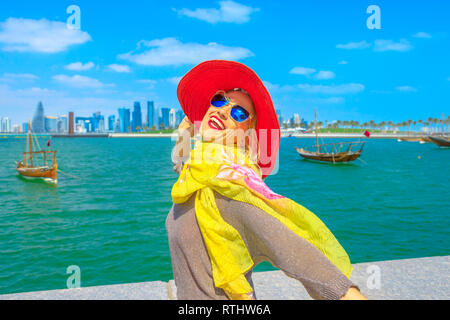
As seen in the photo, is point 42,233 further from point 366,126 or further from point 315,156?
point 366,126

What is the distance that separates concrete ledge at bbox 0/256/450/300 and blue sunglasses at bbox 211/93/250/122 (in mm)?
2288

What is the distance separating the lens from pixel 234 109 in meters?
1.68

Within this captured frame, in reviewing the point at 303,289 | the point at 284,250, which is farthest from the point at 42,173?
the point at 284,250

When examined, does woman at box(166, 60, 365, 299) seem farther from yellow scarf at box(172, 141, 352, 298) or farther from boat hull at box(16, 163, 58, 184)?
boat hull at box(16, 163, 58, 184)

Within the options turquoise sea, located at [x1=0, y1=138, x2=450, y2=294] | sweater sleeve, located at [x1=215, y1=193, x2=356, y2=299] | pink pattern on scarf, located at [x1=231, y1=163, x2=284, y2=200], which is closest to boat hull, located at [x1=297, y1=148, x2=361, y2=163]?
turquoise sea, located at [x1=0, y1=138, x2=450, y2=294]

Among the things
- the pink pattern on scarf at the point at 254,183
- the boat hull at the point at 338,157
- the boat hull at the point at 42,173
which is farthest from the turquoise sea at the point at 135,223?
the boat hull at the point at 338,157

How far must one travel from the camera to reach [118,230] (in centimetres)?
1395

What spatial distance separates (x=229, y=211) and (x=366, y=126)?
20890 cm

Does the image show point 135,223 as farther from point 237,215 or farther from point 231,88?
point 237,215

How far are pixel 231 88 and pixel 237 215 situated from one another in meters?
0.68

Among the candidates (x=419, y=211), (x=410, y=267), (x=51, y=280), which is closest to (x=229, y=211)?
(x=410, y=267)

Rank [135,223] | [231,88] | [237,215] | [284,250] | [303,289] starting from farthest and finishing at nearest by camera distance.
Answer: [135,223] → [303,289] → [231,88] → [237,215] → [284,250]

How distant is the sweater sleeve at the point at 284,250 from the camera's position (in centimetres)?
115

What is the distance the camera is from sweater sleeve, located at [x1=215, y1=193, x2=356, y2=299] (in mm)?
1151
